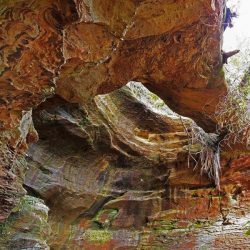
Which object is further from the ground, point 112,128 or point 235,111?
point 235,111

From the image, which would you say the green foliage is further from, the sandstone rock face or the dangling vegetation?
the sandstone rock face

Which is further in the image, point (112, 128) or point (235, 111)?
point (112, 128)

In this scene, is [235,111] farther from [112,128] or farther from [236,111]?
[112,128]

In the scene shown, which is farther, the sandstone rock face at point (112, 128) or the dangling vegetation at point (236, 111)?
the dangling vegetation at point (236, 111)

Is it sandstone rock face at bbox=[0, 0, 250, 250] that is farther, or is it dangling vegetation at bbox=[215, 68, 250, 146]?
dangling vegetation at bbox=[215, 68, 250, 146]

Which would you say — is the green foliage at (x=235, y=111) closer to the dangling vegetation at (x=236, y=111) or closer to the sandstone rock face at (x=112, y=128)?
the dangling vegetation at (x=236, y=111)

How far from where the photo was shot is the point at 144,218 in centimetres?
629

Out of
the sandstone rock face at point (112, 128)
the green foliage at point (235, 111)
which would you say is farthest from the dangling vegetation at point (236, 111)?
the sandstone rock face at point (112, 128)

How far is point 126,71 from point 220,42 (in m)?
1.14

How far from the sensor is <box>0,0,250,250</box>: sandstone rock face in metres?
2.47

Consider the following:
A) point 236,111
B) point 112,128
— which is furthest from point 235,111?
point 112,128

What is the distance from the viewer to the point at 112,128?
18.7 ft

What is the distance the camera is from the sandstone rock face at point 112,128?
247cm

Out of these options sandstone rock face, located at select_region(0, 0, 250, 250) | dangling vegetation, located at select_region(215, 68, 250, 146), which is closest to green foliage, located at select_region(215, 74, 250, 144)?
dangling vegetation, located at select_region(215, 68, 250, 146)
